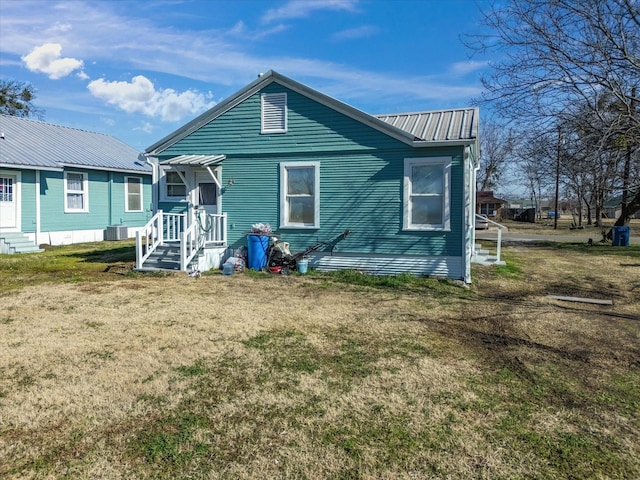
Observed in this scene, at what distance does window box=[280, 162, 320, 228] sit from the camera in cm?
1078

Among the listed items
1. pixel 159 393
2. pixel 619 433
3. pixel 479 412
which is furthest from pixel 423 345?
pixel 159 393

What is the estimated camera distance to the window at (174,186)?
12.1 m

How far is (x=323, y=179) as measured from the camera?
10.6 m

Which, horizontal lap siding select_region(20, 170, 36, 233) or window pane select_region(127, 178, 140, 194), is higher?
window pane select_region(127, 178, 140, 194)

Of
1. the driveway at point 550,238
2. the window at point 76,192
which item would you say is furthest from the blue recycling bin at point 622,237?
the window at point 76,192

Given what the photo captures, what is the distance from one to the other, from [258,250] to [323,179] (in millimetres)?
2285

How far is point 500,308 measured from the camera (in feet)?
23.9

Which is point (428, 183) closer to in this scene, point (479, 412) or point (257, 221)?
point (257, 221)

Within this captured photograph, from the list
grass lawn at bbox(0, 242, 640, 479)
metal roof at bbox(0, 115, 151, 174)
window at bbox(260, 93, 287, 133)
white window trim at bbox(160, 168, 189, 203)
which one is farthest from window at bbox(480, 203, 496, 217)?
grass lawn at bbox(0, 242, 640, 479)

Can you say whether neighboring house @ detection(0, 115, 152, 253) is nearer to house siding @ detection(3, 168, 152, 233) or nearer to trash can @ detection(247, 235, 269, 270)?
house siding @ detection(3, 168, 152, 233)

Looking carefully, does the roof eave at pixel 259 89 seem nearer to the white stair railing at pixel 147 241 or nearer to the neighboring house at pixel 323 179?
the neighboring house at pixel 323 179

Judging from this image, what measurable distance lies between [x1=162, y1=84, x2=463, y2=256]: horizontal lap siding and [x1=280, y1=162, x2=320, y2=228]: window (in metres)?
0.15

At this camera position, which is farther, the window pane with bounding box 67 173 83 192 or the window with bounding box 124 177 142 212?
the window with bounding box 124 177 142 212

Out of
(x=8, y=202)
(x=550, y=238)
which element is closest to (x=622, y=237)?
(x=550, y=238)
